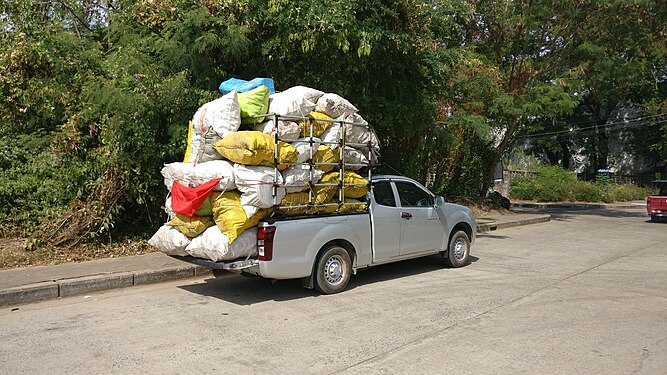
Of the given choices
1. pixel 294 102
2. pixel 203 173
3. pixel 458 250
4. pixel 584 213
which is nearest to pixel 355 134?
pixel 294 102

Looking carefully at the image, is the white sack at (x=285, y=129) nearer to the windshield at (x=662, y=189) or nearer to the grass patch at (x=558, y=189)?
the windshield at (x=662, y=189)

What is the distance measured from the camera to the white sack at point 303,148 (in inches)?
293

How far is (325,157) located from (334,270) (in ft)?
5.25

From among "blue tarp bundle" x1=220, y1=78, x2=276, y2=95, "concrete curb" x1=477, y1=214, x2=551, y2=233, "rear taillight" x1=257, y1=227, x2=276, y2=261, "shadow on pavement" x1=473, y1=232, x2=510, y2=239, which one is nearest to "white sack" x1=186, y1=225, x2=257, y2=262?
"rear taillight" x1=257, y1=227, x2=276, y2=261

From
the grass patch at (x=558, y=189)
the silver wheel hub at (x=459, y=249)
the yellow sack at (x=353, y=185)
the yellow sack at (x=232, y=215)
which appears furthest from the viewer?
the grass patch at (x=558, y=189)

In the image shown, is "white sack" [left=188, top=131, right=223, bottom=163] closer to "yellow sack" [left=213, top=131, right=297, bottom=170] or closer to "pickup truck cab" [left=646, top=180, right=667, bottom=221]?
"yellow sack" [left=213, top=131, right=297, bottom=170]

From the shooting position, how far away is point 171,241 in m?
7.49

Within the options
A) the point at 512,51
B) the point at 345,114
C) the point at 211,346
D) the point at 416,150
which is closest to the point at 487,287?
the point at 345,114

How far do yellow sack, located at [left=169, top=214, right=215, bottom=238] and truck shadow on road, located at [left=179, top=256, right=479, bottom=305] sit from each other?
1.01 m

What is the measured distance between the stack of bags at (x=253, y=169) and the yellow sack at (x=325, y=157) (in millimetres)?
14

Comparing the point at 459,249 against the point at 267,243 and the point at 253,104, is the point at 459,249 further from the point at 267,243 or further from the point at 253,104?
the point at 253,104

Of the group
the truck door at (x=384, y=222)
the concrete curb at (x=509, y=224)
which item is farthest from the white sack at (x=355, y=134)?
the concrete curb at (x=509, y=224)

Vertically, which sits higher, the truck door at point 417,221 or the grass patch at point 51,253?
the truck door at point 417,221

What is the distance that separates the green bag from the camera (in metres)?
7.49
